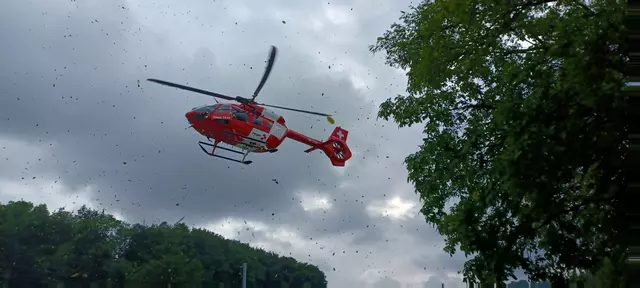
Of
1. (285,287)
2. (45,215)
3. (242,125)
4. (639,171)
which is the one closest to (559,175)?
(639,171)

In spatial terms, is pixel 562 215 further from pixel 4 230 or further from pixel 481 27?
pixel 4 230

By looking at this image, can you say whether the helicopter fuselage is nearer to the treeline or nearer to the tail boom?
the tail boom

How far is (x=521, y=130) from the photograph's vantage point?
10133mm

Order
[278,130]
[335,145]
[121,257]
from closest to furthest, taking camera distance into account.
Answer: [278,130]
[335,145]
[121,257]

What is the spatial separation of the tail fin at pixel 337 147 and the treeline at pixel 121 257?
76.1ft

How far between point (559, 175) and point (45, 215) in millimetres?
50468

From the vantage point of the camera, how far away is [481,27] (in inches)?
469

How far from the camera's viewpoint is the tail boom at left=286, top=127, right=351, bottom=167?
28.2m

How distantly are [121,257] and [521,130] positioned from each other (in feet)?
159

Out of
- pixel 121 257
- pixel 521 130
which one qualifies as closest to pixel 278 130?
pixel 521 130

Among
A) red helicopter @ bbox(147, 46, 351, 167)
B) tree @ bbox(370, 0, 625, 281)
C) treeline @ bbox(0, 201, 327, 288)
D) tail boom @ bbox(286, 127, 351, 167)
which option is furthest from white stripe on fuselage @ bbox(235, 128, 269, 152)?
treeline @ bbox(0, 201, 327, 288)

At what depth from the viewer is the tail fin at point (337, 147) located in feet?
93.8

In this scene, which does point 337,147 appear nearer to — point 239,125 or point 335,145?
point 335,145

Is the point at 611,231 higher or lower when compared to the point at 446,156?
lower
